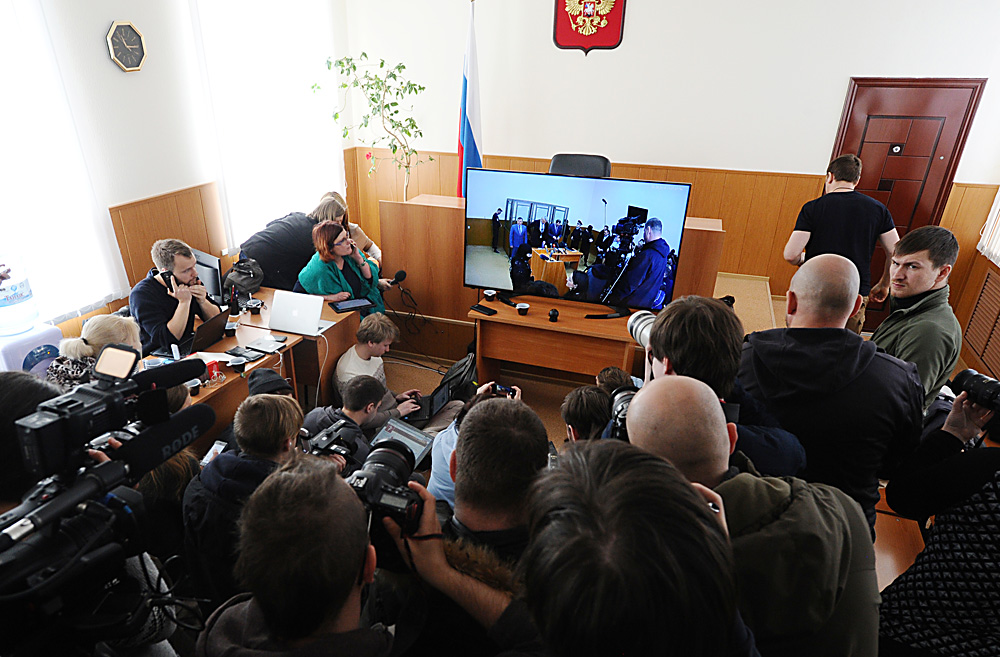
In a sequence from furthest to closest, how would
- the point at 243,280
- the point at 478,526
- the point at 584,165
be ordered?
1. the point at 584,165
2. the point at 243,280
3. the point at 478,526

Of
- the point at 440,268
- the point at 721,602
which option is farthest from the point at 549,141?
the point at 721,602

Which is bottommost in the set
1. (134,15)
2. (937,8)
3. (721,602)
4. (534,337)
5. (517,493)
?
(534,337)

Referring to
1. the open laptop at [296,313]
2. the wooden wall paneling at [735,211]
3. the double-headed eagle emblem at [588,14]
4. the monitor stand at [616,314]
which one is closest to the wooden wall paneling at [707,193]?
the wooden wall paneling at [735,211]

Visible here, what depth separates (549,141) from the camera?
5336mm

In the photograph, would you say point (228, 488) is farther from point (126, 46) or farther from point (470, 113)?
point (470, 113)

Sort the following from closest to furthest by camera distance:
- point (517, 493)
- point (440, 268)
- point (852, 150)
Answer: point (517, 493) → point (440, 268) → point (852, 150)

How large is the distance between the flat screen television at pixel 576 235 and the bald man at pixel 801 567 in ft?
7.42

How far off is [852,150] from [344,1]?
4.94 metres

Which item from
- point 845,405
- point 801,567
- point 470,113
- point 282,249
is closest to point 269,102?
point 282,249

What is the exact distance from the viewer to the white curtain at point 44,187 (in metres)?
2.78

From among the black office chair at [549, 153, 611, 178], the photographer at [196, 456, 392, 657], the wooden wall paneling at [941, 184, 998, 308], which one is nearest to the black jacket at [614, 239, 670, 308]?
the black office chair at [549, 153, 611, 178]

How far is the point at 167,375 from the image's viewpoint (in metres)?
1.12

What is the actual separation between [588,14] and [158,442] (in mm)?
5056

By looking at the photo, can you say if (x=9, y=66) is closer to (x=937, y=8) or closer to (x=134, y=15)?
(x=134, y=15)
